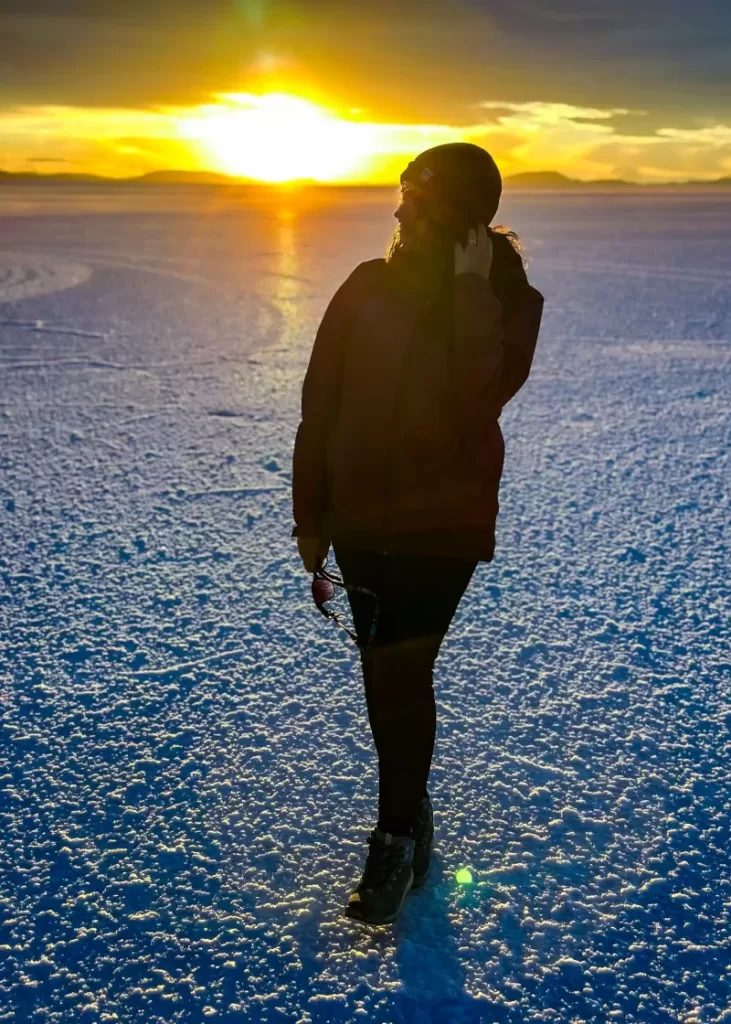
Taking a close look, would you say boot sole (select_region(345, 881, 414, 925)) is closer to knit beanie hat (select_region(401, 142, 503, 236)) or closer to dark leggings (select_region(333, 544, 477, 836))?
dark leggings (select_region(333, 544, 477, 836))

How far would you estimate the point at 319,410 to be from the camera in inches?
62.7

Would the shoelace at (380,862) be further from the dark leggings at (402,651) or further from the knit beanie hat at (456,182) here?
the knit beanie hat at (456,182)

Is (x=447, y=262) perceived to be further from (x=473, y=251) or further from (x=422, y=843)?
(x=422, y=843)

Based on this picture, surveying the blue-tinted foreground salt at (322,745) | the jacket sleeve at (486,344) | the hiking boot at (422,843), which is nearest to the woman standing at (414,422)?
the jacket sleeve at (486,344)

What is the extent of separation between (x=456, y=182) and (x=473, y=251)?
119 mm

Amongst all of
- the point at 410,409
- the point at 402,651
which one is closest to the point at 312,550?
the point at 402,651

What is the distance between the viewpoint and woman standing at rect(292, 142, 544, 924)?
1.47 meters

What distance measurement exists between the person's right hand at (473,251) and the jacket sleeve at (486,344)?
0.01 m

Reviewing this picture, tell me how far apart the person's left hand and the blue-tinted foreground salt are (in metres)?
0.71

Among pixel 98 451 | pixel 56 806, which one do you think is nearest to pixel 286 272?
pixel 98 451

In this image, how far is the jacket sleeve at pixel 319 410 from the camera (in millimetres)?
1536

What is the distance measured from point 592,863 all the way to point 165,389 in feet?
15.5

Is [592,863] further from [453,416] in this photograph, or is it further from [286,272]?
[286,272]

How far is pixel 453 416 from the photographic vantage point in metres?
1.52
